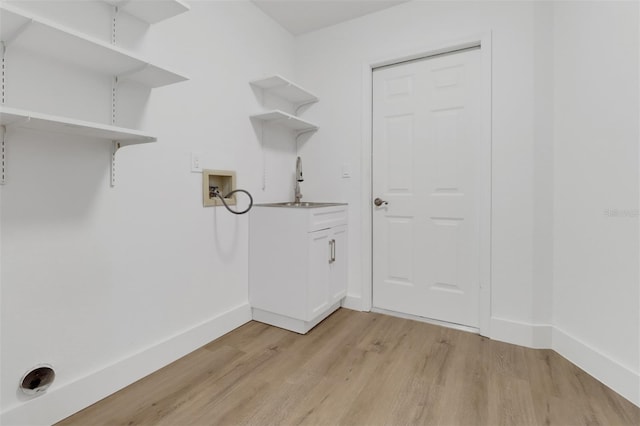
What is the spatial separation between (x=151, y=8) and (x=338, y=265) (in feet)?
6.31

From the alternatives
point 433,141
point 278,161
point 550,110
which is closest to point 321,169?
point 278,161

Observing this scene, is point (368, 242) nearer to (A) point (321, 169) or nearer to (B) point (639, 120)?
(A) point (321, 169)

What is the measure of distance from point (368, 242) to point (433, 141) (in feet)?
2.97

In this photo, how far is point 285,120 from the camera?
2375 millimetres

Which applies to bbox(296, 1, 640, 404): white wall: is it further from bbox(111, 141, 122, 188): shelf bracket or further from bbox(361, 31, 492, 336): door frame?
bbox(111, 141, 122, 188): shelf bracket

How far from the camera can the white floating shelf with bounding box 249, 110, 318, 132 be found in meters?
2.21

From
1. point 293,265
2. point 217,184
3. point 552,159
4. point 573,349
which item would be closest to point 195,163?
point 217,184

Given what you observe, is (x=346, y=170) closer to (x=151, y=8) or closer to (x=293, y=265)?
(x=293, y=265)

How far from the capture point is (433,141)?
7.39ft

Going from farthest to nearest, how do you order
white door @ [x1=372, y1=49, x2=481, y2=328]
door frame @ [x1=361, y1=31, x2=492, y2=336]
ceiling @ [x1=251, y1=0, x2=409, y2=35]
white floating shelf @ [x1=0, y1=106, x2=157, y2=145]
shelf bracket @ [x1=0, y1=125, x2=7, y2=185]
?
ceiling @ [x1=251, y1=0, x2=409, y2=35] → white door @ [x1=372, y1=49, x2=481, y2=328] → door frame @ [x1=361, y1=31, x2=492, y2=336] → shelf bracket @ [x1=0, y1=125, x2=7, y2=185] → white floating shelf @ [x1=0, y1=106, x2=157, y2=145]

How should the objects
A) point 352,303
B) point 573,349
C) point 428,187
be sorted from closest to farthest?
point 573,349 → point 428,187 → point 352,303

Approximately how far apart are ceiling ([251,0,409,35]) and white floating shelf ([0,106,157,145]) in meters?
1.61

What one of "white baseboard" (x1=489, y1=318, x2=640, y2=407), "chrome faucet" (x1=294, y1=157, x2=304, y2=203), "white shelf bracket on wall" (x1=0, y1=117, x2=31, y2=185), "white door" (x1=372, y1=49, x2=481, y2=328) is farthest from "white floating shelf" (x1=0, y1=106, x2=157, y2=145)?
"white baseboard" (x1=489, y1=318, x2=640, y2=407)

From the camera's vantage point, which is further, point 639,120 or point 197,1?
point 197,1
